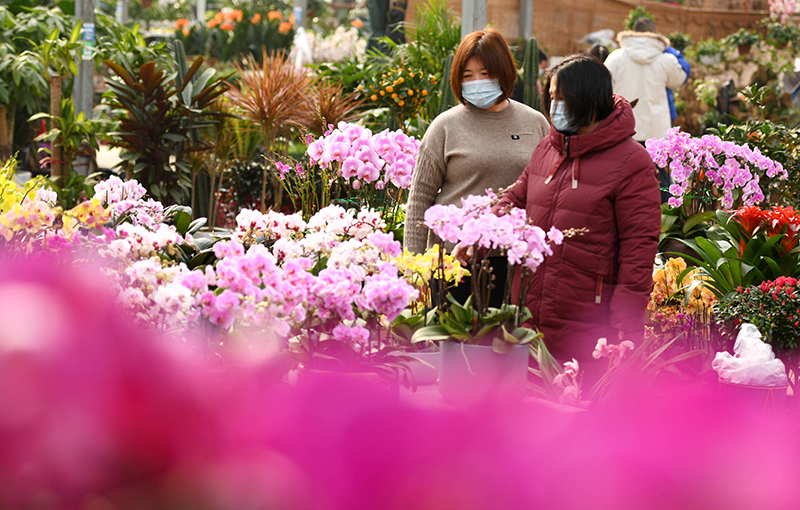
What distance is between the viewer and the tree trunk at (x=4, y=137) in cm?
916

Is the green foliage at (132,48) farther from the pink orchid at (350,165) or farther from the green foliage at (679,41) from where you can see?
the green foliage at (679,41)

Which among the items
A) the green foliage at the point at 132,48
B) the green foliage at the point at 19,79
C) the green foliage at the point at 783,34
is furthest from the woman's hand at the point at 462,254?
the green foliage at the point at 783,34

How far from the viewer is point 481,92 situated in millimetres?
2893

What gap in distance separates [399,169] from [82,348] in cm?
245

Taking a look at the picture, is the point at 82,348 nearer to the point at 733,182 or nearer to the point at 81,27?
the point at 733,182

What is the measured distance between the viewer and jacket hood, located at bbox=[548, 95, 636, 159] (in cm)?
236

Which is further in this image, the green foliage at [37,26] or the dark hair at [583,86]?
the green foliage at [37,26]

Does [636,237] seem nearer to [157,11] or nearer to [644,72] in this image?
[644,72]

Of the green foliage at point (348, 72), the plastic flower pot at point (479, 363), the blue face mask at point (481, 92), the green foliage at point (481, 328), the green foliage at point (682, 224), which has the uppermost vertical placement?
the green foliage at point (348, 72)

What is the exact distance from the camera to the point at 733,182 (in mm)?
4656

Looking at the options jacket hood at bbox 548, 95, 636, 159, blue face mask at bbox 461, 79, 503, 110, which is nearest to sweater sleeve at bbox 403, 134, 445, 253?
blue face mask at bbox 461, 79, 503, 110

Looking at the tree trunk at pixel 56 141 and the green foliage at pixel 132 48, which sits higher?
the green foliage at pixel 132 48

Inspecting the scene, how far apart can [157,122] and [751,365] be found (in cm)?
520

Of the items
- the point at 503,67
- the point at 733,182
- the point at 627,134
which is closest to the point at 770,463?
the point at 627,134
